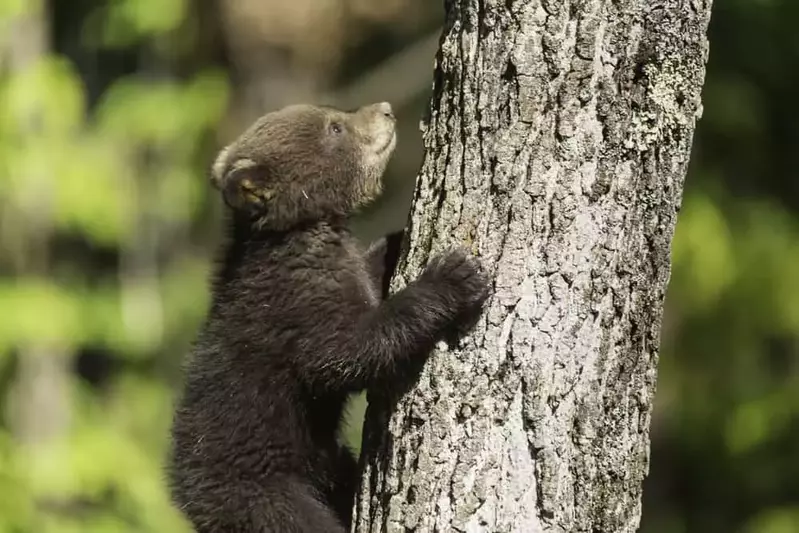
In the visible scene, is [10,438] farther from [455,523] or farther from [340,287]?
[455,523]

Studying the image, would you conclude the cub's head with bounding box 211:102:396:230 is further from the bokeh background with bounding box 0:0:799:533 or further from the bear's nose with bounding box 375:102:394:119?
the bokeh background with bounding box 0:0:799:533

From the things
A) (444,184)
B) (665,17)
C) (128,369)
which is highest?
(128,369)

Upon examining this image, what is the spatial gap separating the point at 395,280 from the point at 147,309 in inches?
263

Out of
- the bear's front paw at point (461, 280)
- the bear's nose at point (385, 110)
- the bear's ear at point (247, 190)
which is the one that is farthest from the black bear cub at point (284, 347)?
the bear's nose at point (385, 110)

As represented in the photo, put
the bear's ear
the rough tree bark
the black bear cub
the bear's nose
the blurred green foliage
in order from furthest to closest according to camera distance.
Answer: the blurred green foliage < the bear's nose < the bear's ear < the black bear cub < the rough tree bark

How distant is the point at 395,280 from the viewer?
3.54 metres

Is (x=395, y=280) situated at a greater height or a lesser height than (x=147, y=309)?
lesser

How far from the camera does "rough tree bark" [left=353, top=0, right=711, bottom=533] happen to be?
2.97 meters

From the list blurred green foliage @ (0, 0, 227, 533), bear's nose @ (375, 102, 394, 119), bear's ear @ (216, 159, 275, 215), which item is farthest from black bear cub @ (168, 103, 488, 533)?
blurred green foliage @ (0, 0, 227, 533)

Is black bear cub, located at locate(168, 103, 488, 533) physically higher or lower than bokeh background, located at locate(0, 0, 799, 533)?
lower

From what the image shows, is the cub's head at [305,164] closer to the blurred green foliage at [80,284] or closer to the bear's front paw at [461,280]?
the bear's front paw at [461,280]

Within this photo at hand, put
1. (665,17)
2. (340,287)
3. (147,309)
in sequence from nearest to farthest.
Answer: (665,17), (340,287), (147,309)

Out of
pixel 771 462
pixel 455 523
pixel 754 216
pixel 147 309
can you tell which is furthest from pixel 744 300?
pixel 455 523

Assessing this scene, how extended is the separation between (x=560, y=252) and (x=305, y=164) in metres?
1.51
